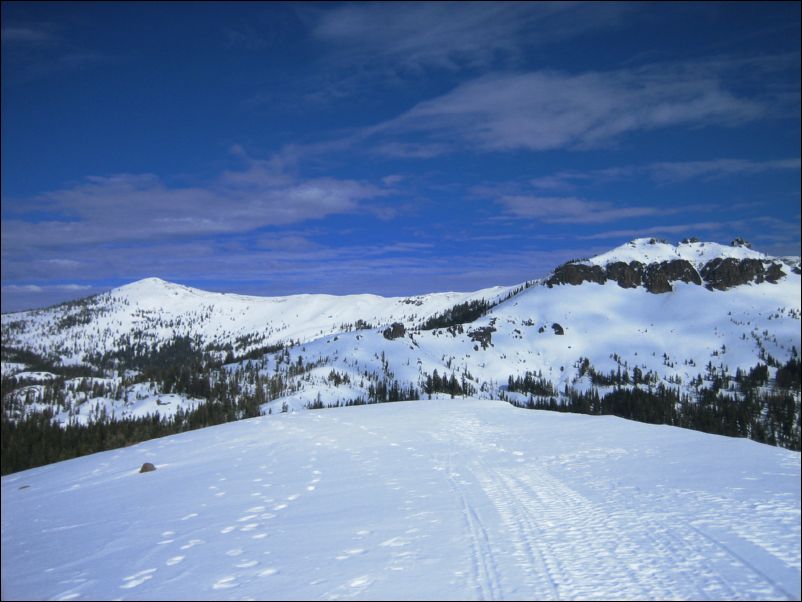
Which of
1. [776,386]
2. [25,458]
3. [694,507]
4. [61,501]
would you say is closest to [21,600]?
[61,501]

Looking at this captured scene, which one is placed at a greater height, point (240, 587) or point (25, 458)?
point (240, 587)

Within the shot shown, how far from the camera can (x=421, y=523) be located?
10.8 metres

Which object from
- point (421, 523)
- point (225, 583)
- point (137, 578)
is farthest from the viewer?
point (421, 523)

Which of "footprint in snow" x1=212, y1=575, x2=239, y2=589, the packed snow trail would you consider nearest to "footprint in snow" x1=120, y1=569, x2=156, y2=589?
→ the packed snow trail

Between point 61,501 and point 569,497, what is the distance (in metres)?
15.3

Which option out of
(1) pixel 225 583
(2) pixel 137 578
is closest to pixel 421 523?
(1) pixel 225 583

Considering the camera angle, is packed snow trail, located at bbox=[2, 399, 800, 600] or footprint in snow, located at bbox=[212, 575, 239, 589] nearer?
packed snow trail, located at bbox=[2, 399, 800, 600]

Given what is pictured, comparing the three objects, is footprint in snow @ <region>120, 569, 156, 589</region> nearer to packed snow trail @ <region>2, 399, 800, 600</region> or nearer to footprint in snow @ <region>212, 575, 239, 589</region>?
packed snow trail @ <region>2, 399, 800, 600</region>

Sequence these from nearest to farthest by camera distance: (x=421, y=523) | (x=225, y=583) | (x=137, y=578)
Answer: (x=225, y=583) → (x=137, y=578) → (x=421, y=523)

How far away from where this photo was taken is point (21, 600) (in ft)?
27.1

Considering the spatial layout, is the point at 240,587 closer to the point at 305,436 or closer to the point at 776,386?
the point at 305,436

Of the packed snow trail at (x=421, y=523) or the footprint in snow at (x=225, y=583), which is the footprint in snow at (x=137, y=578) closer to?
the packed snow trail at (x=421, y=523)

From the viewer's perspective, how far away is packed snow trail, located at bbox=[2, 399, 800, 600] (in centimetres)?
795

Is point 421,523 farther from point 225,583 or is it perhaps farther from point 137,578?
point 137,578
